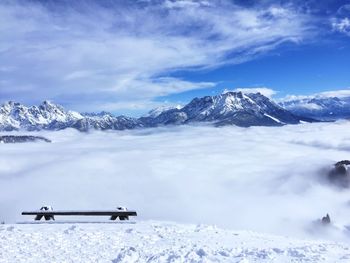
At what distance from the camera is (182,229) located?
21.7 m

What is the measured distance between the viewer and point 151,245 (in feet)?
61.5

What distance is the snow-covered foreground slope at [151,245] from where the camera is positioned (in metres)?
16.5

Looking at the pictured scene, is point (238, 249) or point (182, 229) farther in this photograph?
point (182, 229)

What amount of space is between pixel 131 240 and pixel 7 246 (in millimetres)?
5201

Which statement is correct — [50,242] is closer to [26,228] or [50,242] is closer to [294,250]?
[26,228]

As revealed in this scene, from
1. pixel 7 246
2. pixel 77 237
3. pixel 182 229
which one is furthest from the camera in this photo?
pixel 182 229

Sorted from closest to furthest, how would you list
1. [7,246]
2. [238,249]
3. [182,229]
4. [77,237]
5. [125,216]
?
[238,249] → [7,246] → [77,237] → [182,229] → [125,216]

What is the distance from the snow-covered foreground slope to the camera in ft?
54.1

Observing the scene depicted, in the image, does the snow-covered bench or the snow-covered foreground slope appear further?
the snow-covered bench

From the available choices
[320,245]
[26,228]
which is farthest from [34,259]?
[320,245]

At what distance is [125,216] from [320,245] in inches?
453

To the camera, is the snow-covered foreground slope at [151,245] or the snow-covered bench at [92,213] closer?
the snow-covered foreground slope at [151,245]

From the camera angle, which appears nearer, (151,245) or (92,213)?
(151,245)

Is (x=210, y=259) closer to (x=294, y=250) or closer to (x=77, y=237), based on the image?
(x=294, y=250)
